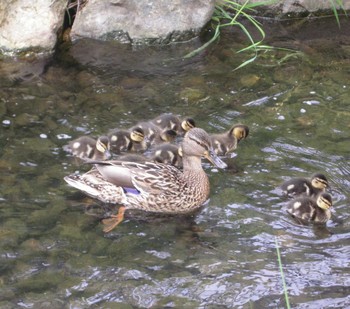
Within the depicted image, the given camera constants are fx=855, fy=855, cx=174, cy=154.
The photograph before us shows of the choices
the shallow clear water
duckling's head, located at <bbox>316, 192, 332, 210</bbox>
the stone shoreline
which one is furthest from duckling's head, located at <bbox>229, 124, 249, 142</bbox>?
the stone shoreline

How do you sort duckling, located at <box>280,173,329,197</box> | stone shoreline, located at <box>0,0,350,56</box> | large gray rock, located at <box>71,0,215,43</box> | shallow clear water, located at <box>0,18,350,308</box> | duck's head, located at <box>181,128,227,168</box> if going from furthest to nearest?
large gray rock, located at <box>71,0,215,43</box> → stone shoreline, located at <box>0,0,350,56</box> → duck's head, located at <box>181,128,227,168</box> → duckling, located at <box>280,173,329,197</box> → shallow clear water, located at <box>0,18,350,308</box>

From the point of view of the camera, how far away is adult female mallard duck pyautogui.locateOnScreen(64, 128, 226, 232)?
223 inches

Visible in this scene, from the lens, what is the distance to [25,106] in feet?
21.9

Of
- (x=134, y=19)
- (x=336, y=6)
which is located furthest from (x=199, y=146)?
(x=336, y=6)

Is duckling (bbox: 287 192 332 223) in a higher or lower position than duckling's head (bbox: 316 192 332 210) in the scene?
lower

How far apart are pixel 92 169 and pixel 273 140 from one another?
1.41 metres

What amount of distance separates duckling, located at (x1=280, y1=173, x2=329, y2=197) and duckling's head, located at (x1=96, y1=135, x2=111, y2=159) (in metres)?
1.28

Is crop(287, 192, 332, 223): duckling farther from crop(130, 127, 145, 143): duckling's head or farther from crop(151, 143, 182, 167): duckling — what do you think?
crop(130, 127, 145, 143): duckling's head

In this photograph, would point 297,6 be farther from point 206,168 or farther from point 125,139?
point 125,139

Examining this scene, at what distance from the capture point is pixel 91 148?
6.07m

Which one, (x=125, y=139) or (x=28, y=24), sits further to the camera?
(x=28, y=24)

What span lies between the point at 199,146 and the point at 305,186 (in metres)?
0.76

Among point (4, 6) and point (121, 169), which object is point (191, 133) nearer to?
point (121, 169)

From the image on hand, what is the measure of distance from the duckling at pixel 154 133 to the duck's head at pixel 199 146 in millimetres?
550
